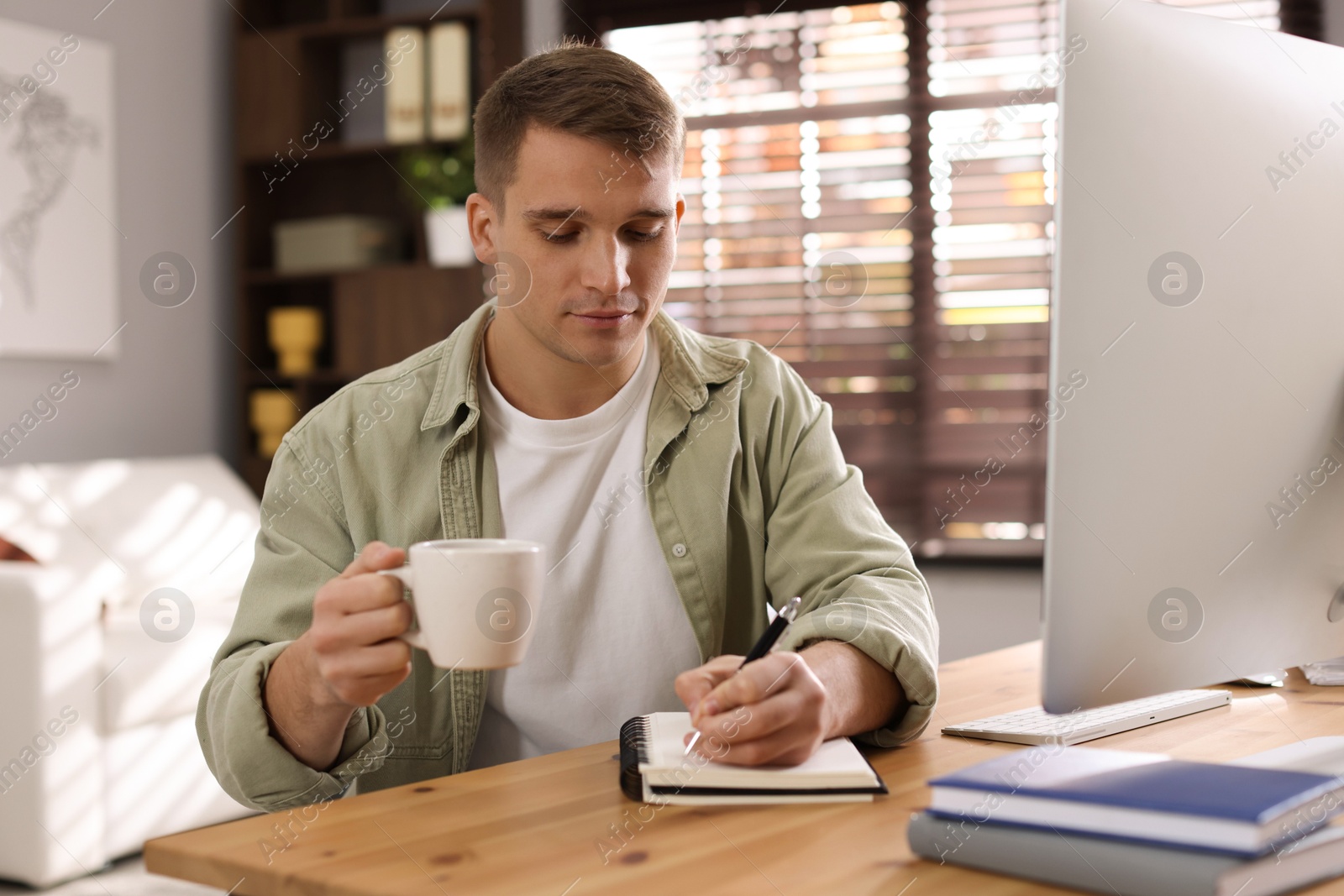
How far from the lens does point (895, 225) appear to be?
3.61m

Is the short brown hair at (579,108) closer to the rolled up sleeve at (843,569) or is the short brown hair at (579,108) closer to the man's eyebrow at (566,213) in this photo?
the man's eyebrow at (566,213)

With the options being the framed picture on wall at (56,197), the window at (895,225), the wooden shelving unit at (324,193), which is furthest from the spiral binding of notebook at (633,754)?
the framed picture on wall at (56,197)

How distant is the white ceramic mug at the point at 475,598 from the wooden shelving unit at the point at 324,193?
3.03m

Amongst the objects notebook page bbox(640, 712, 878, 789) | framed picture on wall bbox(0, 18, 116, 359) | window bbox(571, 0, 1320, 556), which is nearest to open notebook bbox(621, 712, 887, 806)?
notebook page bbox(640, 712, 878, 789)

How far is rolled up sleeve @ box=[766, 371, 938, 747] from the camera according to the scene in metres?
1.02

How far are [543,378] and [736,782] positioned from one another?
625 millimetres

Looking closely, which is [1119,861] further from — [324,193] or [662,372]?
[324,193]

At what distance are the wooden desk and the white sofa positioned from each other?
1888 mm

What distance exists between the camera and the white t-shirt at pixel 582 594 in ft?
4.16

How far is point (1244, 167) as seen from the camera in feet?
2.40

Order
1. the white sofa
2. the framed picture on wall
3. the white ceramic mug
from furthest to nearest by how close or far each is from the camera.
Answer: the framed picture on wall
the white sofa
the white ceramic mug

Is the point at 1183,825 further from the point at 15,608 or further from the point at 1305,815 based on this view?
the point at 15,608

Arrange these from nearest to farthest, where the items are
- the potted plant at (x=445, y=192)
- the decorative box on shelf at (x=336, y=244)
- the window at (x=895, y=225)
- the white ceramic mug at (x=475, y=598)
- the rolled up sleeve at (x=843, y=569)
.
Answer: the white ceramic mug at (x=475, y=598) < the rolled up sleeve at (x=843, y=569) < the window at (x=895, y=225) < the potted plant at (x=445, y=192) < the decorative box on shelf at (x=336, y=244)

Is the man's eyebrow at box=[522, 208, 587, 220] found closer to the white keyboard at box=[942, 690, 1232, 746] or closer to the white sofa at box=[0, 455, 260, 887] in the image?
the white keyboard at box=[942, 690, 1232, 746]
